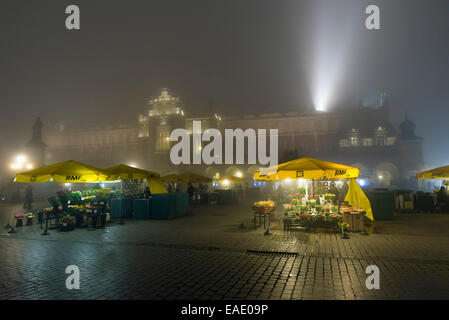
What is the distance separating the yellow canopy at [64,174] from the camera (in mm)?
10258

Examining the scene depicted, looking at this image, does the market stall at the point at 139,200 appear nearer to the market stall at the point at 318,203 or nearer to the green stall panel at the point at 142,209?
the green stall panel at the point at 142,209

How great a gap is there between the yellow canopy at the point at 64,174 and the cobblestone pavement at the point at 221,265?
2103mm

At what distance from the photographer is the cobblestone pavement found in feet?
14.5

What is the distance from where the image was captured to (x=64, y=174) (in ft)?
33.6

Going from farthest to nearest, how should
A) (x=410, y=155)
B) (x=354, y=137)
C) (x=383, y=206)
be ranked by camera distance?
(x=354, y=137) < (x=410, y=155) < (x=383, y=206)

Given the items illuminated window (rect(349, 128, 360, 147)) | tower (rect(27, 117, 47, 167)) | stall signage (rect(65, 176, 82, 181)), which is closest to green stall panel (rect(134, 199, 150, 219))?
stall signage (rect(65, 176, 82, 181))

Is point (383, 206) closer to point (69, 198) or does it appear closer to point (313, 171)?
point (313, 171)

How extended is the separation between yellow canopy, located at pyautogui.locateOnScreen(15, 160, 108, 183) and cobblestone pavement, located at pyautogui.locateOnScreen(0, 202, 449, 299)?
2.10 m

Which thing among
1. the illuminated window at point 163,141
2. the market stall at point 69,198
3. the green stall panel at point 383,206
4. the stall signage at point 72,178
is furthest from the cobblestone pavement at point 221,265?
the illuminated window at point 163,141

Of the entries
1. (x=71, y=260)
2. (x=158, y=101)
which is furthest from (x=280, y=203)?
(x=158, y=101)

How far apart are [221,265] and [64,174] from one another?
7710 mm

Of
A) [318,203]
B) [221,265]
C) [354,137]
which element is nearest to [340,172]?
[318,203]

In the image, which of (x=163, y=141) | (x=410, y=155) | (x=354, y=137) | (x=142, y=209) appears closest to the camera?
(x=142, y=209)
